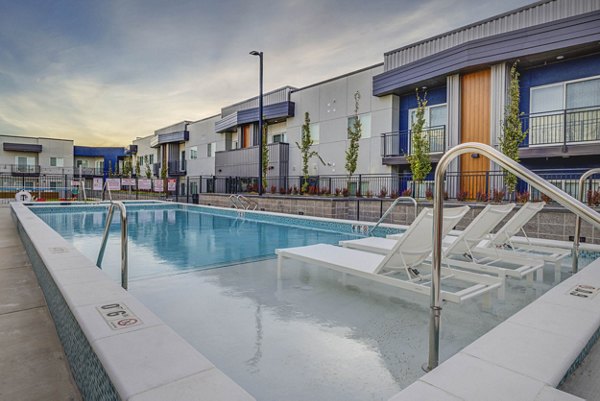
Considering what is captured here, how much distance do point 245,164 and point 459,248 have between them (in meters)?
18.9

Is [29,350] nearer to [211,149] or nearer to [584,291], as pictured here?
[584,291]

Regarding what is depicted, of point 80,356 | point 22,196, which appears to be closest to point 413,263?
point 80,356

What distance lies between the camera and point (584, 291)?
304 cm

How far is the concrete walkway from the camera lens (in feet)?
6.73

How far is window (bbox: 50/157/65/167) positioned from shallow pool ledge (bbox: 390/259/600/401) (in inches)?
1836

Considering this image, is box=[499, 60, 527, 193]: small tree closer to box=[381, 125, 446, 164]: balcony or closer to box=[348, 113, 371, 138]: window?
box=[381, 125, 446, 164]: balcony

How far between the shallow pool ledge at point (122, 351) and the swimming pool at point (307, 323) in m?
0.63

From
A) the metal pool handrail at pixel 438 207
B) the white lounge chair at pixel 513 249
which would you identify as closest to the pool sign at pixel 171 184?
the white lounge chair at pixel 513 249

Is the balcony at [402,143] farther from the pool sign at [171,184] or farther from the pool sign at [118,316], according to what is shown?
the pool sign at [171,184]

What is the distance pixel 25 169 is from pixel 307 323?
45.0 m

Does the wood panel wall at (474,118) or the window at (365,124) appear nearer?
the wood panel wall at (474,118)

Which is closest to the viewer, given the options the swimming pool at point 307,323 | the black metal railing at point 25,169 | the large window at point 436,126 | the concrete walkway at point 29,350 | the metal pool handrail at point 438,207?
the metal pool handrail at point 438,207

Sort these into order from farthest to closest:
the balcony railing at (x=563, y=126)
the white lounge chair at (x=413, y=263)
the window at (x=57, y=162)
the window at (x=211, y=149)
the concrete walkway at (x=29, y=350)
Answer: the window at (x=57, y=162) → the window at (x=211, y=149) → the balcony railing at (x=563, y=126) → the white lounge chair at (x=413, y=263) → the concrete walkway at (x=29, y=350)

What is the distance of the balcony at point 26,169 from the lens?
120ft
